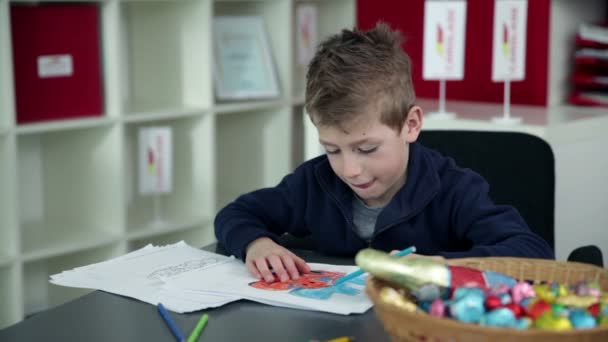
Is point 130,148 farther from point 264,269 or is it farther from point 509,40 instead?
point 264,269

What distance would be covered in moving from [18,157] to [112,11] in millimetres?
587

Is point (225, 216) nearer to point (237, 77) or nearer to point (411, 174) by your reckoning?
point (411, 174)

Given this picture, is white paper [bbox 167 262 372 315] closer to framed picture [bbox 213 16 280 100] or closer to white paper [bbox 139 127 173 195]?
white paper [bbox 139 127 173 195]

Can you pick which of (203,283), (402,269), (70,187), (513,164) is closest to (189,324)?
(203,283)

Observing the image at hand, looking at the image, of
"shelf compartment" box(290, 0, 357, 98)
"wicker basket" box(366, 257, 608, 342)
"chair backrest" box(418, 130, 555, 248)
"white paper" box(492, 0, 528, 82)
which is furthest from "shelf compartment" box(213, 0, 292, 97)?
"wicker basket" box(366, 257, 608, 342)

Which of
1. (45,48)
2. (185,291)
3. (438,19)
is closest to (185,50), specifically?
(45,48)

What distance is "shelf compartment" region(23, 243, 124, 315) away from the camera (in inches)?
113

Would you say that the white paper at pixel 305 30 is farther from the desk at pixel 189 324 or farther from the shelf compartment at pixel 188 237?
the desk at pixel 189 324

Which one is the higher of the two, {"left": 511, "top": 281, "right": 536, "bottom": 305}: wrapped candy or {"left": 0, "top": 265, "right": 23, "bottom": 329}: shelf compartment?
{"left": 511, "top": 281, "right": 536, "bottom": 305}: wrapped candy

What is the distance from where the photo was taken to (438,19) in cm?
235

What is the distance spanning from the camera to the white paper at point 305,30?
3350mm

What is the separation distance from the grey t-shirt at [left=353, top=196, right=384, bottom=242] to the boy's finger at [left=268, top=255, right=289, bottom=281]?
0.23m

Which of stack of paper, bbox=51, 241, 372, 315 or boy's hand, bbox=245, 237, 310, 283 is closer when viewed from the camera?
stack of paper, bbox=51, 241, 372, 315

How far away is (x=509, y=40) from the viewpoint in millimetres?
2303
